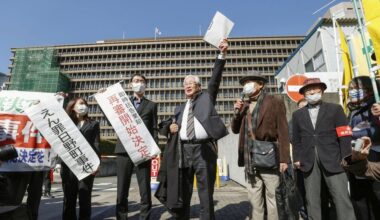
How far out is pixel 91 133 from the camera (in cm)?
426

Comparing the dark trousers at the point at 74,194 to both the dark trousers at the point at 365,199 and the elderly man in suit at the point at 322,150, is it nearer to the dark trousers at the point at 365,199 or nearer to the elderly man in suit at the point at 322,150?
the elderly man in suit at the point at 322,150

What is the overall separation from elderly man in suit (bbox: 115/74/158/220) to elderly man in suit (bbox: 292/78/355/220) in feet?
6.86

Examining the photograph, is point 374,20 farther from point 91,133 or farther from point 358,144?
point 91,133

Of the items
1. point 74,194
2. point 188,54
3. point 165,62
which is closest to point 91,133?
point 74,194

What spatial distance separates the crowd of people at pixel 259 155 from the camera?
3.21 m

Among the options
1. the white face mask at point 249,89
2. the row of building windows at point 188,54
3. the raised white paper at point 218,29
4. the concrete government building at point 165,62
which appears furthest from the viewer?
the row of building windows at point 188,54

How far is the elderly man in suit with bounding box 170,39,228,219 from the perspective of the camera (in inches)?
132

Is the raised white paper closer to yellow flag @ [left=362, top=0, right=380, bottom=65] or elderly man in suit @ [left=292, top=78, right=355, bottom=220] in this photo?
elderly man in suit @ [left=292, top=78, right=355, bottom=220]

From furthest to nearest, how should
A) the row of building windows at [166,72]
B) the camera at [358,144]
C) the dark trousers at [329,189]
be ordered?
the row of building windows at [166,72] < the dark trousers at [329,189] < the camera at [358,144]

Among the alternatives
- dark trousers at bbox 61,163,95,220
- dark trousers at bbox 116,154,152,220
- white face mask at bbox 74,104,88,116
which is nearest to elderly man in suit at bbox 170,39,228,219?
dark trousers at bbox 116,154,152,220

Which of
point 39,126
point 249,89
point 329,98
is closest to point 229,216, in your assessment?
point 249,89

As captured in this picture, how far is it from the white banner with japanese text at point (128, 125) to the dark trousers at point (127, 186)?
196 millimetres

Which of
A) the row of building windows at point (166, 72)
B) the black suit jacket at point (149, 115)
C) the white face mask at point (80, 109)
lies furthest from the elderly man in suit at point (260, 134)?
the row of building windows at point (166, 72)

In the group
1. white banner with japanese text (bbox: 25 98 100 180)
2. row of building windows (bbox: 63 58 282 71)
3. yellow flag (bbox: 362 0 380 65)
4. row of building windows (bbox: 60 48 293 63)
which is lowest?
white banner with japanese text (bbox: 25 98 100 180)
